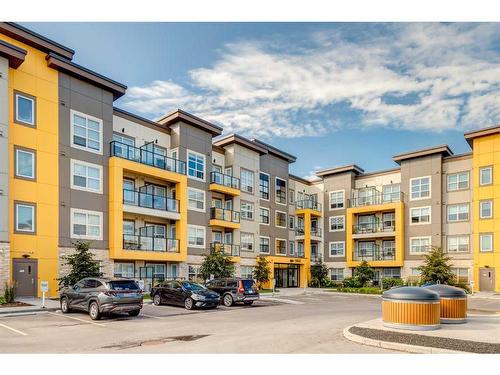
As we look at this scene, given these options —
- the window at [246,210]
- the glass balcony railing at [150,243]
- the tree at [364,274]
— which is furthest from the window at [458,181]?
the glass balcony railing at [150,243]

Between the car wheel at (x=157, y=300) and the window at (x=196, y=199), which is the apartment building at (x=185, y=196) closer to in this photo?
the window at (x=196, y=199)

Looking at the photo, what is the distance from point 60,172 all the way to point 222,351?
19.6 m

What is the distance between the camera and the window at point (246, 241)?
40347 mm

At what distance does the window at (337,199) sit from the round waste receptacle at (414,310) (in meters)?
39.0

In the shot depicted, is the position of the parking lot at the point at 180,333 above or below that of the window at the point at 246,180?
below

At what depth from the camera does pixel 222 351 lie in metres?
10.4

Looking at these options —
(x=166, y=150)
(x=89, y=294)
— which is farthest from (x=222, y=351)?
(x=166, y=150)

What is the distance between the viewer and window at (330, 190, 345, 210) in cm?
5219

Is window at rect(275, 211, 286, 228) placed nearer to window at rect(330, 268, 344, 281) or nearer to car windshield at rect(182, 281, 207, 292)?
window at rect(330, 268, 344, 281)

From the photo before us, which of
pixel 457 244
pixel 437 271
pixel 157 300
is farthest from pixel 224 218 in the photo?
pixel 457 244

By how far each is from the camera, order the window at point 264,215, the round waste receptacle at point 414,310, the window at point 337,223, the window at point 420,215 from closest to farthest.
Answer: the round waste receptacle at point 414,310, the window at point 264,215, the window at point 420,215, the window at point 337,223

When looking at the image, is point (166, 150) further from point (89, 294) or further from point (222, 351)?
point (222, 351)

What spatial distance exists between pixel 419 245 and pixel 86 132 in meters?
33.3
